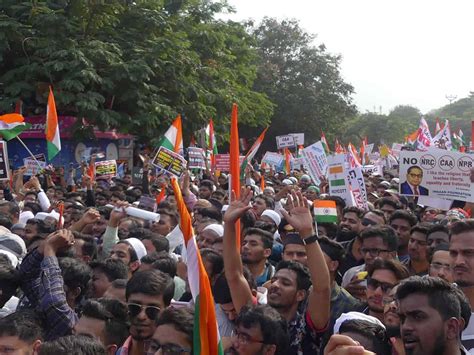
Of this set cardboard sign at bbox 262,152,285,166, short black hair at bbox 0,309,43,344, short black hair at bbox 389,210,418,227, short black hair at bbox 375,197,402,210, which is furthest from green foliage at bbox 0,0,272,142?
short black hair at bbox 0,309,43,344

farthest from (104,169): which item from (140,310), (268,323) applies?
(268,323)

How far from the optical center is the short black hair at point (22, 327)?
3258 millimetres

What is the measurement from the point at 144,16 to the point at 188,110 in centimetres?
330

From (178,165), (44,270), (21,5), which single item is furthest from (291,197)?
(21,5)

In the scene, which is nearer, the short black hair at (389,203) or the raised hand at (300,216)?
the raised hand at (300,216)

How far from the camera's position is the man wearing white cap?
5312 millimetres

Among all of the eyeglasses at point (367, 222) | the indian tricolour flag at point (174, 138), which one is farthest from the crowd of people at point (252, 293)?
the indian tricolour flag at point (174, 138)

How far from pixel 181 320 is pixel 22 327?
77cm

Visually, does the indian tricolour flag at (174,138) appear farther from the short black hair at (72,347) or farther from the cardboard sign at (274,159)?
the cardboard sign at (274,159)

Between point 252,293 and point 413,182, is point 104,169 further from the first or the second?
point 252,293

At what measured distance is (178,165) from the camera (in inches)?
374

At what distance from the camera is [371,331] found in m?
3.15

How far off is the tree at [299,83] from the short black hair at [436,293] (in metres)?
36.6

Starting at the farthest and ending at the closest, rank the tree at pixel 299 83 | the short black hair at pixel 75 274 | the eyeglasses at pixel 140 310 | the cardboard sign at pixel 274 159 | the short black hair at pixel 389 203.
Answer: the tree at pixel 299 83, the cardboard sign at pixel 274 159, the short black hair at pixel 389 203, the short black hair at pixel 75 274, the eyeglasses at pixel 140 310
